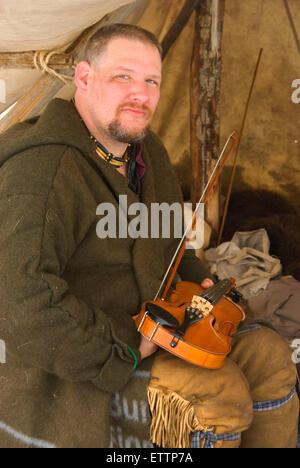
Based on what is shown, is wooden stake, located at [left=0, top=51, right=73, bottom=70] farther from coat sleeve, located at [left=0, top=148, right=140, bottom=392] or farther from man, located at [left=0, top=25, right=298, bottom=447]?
coat sleeve, located at [left=0, top=148, right=140, bottom=392]

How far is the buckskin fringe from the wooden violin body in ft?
0.43

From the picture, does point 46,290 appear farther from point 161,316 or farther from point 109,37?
point 109,37

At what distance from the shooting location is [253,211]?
3.24 metres

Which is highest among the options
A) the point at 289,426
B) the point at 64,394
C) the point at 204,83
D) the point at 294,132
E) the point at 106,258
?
the point at 204,83

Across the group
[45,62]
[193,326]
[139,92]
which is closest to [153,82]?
[139,92]

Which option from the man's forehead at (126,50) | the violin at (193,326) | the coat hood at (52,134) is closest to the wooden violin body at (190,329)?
the violin at (193,326)

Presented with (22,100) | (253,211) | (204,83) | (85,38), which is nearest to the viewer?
(85,38)

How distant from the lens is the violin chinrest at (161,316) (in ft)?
4.04

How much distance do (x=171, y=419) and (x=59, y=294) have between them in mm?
470

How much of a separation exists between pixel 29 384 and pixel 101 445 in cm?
27

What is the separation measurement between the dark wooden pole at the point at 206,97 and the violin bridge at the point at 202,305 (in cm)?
159

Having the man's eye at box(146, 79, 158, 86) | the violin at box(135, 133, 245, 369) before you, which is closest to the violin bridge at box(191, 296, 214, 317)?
the violin at box(135, 133, 245, 369)

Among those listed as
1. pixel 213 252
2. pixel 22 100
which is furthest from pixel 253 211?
pixel 22 100

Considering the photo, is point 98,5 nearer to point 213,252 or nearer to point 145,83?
point 145,83
